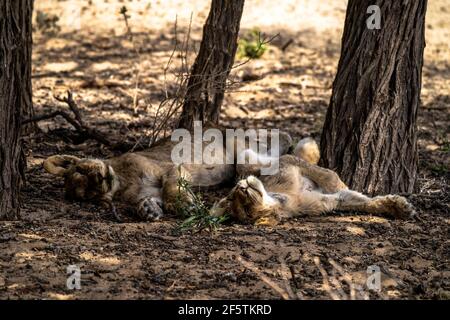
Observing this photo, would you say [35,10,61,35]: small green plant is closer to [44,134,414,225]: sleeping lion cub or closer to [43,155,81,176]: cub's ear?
[44,134,414,225]: sleeping lion cub

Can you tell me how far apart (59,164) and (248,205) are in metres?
1.63

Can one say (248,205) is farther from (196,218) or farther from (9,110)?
(9,110)

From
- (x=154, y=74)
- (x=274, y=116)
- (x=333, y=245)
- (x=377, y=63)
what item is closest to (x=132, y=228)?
(x=333, y=245)

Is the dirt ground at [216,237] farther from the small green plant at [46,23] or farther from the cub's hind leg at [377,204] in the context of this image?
the small green plant at [46,23]

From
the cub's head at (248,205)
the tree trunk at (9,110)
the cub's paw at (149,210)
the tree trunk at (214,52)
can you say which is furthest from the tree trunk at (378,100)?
the tree trunk at (9,110)

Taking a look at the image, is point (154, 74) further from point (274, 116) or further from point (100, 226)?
point (100, 226)

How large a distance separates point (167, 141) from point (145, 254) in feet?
6.67

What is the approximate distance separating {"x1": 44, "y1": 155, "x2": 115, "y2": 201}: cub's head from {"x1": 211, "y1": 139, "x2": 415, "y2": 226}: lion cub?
995 millimetres

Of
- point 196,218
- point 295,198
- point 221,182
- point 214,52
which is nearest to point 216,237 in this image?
point 196,218

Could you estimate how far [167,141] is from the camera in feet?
22.7

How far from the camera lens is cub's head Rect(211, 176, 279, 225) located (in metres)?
5.85

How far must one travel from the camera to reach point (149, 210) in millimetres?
6031

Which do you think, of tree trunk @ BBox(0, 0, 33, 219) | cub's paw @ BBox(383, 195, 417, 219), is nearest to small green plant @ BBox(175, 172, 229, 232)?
tree trunk @ BBox(0, 0, 33, 219)

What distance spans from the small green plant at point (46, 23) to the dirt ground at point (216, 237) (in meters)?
1.30
